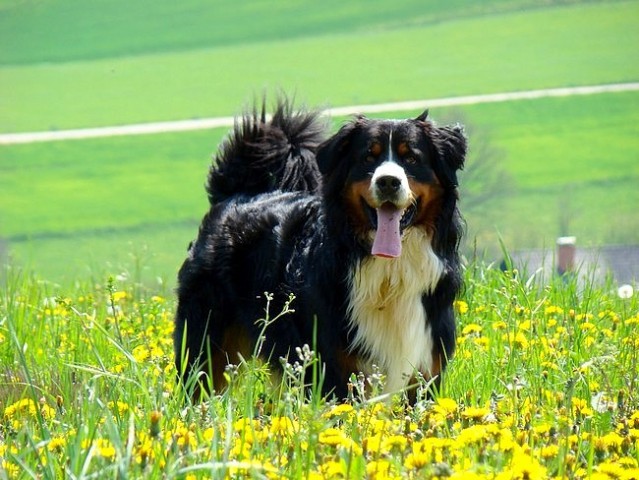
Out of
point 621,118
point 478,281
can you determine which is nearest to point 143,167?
point 621,118

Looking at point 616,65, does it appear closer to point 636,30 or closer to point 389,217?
point 636,30

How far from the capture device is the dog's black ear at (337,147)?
5.29m

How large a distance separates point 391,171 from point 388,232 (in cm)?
29

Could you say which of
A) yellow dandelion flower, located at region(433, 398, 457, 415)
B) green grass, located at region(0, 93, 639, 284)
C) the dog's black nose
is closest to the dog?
the dog's black nose

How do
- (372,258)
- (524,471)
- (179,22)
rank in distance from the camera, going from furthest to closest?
(179,22) < (372,258) < (524,471)

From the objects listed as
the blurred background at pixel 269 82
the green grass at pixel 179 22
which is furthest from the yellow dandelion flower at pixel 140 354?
the green grass at pixel 179 22

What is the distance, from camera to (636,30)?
99.0 feet

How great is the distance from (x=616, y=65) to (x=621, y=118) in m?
2.83

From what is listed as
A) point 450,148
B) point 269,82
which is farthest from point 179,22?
point 450,148

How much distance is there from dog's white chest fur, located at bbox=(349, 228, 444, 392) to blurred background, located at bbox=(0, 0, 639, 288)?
1780 cm

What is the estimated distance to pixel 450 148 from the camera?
5270 millimetres

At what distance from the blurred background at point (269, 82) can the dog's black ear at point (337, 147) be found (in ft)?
58.1

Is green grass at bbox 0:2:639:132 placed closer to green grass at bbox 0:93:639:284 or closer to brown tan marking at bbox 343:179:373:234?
green grass at bbox 0:93:639:284

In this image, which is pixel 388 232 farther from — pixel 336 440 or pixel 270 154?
pixel 336 440
